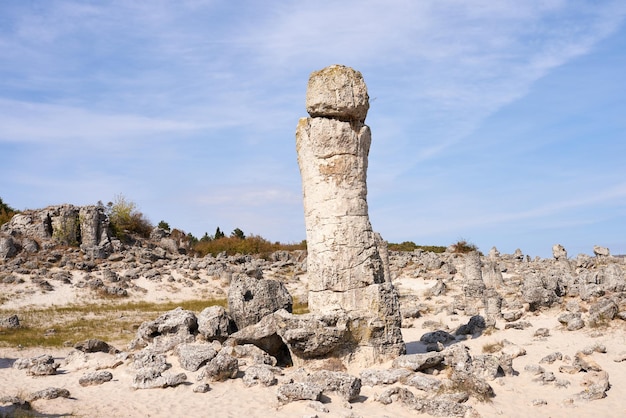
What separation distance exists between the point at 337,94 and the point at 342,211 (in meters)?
2.46

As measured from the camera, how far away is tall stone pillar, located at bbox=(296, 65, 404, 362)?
11891mm

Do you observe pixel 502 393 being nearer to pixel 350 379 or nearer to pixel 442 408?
pixel 442 408

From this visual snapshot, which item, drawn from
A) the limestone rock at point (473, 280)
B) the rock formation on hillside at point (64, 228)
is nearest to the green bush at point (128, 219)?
the rock formation on hillside at point (64, 228)

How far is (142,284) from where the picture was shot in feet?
99.8

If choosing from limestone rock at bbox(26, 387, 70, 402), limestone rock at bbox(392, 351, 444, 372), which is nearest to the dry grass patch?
limestone rock at bbox(26, 387, 70, 402)

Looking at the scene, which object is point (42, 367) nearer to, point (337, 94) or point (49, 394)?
point (49, 394)

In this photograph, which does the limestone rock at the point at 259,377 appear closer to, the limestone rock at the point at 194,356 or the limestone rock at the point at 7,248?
the limestone rock at the point at 194,356

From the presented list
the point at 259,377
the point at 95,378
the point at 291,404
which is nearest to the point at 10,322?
the point at 95,378

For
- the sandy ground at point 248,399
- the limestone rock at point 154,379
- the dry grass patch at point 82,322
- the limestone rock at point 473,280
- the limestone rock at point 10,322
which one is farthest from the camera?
the limestone rock at point 473,280

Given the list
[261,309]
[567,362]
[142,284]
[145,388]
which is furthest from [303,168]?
[142,284]

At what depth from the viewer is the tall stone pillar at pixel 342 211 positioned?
468 inches

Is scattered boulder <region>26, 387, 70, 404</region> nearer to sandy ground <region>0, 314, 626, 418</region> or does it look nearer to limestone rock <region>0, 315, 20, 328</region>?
sandy ground <region>0, 314, 626, 418</region>

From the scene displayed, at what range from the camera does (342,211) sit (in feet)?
39.5

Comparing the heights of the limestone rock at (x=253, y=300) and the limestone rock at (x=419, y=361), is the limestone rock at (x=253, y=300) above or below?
above
